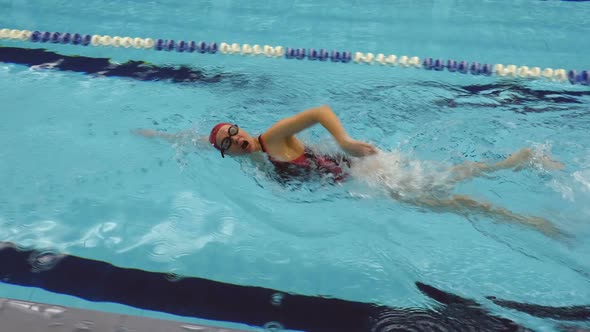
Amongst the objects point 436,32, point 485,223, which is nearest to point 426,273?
point 485,223

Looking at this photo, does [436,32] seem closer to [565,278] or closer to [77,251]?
[565,278]

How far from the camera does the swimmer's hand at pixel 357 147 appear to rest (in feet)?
8.88

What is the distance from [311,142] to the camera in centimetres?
362

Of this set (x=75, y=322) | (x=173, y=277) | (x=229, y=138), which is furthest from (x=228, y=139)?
(x=75, y=322)

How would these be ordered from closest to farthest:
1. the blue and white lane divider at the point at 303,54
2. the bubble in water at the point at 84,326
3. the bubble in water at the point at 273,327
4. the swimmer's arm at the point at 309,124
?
the bubble in water at the point at 84,326 → the bubble in water at the point at 273,327 → the swimmer's arm at the point at 309,124 → the blue and white lane divider at the point at 303,54

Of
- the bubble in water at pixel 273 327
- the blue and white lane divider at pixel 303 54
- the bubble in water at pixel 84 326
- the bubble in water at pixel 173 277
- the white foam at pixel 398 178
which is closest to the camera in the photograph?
the bubble in water at pixel 84 326

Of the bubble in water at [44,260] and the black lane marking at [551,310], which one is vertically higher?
the black lane marking at [551,310]

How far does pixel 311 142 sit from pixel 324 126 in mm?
735

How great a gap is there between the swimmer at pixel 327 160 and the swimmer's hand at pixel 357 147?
0.4 inches

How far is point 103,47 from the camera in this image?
Answer: 16.4 feet

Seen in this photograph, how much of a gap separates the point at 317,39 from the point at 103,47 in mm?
1765

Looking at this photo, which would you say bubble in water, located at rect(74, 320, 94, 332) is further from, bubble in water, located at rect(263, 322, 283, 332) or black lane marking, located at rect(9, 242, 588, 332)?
bubble in water, located at rect(263, 322, 283, 332)

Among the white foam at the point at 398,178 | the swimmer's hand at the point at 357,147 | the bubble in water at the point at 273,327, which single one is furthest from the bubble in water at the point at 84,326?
the white foam at the point at 398,178

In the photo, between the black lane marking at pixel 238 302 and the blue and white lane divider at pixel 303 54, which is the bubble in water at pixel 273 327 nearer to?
the black lane marking at pixel 238 302
